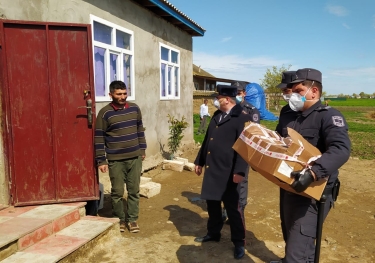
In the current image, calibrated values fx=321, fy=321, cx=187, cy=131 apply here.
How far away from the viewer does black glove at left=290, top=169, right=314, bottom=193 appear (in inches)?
87.4

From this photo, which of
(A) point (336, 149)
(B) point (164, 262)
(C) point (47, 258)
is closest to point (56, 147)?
(C) point (47, 258)

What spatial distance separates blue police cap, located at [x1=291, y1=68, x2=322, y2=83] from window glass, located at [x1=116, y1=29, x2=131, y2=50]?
491 cm

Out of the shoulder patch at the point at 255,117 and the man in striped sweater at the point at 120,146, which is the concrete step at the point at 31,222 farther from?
the shoulder patch at the point at 255,117

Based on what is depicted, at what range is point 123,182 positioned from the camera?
437cm

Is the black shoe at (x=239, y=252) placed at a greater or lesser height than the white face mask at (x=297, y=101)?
lesser

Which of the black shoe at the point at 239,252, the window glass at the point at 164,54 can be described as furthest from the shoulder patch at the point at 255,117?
the window glass at the point at 164,54

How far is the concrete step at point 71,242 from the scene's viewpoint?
3178 millimetres

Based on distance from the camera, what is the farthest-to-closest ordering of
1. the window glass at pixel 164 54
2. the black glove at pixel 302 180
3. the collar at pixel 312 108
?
the window glass at pixel 164 54
the collar at pixel 312 108
the black glove at pixel 302 180

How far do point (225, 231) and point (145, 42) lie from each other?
5.18 m

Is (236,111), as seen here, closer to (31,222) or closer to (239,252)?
(239,252)

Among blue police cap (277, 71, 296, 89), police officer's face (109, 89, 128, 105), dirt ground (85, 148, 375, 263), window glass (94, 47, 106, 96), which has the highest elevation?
window glass (94, 47, 106, 96)

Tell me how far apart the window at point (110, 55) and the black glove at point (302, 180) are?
15.1 ft

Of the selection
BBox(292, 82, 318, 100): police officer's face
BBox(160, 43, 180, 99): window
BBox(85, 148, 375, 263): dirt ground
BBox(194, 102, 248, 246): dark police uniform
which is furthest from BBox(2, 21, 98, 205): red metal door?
BBox(160, 43, 180, 99): window

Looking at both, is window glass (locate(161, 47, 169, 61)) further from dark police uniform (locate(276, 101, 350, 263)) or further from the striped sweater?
dark police uniform (locate(276, 101, 350, 263))
